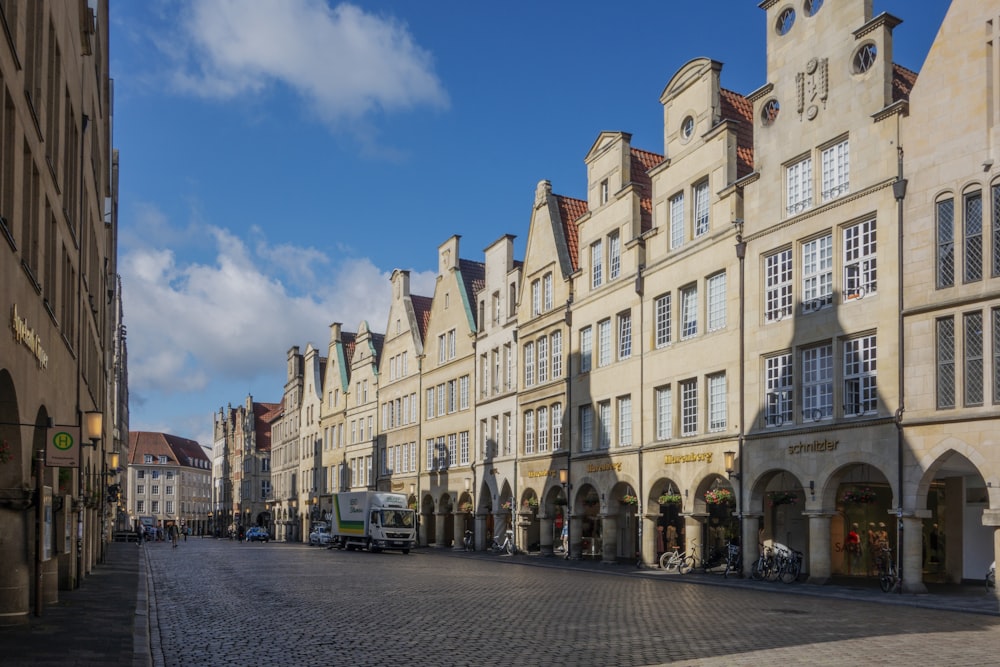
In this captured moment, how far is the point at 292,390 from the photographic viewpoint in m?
105

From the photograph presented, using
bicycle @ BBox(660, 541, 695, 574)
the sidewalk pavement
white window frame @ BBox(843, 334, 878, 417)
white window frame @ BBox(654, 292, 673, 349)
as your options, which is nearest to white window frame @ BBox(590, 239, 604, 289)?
white window frame @ BBox(654, 292, 673, 349)

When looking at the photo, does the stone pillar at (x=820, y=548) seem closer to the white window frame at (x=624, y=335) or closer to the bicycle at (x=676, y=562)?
the bicycle at (x=676, y=562)

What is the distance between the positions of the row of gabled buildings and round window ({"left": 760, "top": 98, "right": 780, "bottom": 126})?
0.05 m

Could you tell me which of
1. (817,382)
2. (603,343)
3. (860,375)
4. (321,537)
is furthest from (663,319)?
(321,537)

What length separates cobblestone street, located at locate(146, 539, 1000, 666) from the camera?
14.8m

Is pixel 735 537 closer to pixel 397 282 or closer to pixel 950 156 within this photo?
pixel 950 156

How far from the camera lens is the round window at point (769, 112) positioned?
3372 centimetres

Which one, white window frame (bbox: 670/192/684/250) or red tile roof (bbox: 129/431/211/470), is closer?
white window frame (bbox: 670/192/684/250)

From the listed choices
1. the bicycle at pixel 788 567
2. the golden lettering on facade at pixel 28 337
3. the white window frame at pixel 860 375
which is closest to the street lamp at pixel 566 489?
the bicycle at pixel 788 567

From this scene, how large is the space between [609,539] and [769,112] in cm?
1735

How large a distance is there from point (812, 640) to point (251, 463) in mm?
116223

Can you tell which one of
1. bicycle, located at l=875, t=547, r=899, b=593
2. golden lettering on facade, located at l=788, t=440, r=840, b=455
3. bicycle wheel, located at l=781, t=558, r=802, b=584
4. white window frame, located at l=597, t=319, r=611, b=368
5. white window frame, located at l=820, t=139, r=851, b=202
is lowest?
bicycle wheel, located at l=781, t=558, r=802, b=584

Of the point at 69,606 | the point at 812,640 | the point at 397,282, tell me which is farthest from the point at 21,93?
the point at 397,282

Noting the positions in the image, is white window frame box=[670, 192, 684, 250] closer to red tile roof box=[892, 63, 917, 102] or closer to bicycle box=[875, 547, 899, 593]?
red tile roof box=[892, 63, 917, 102]
